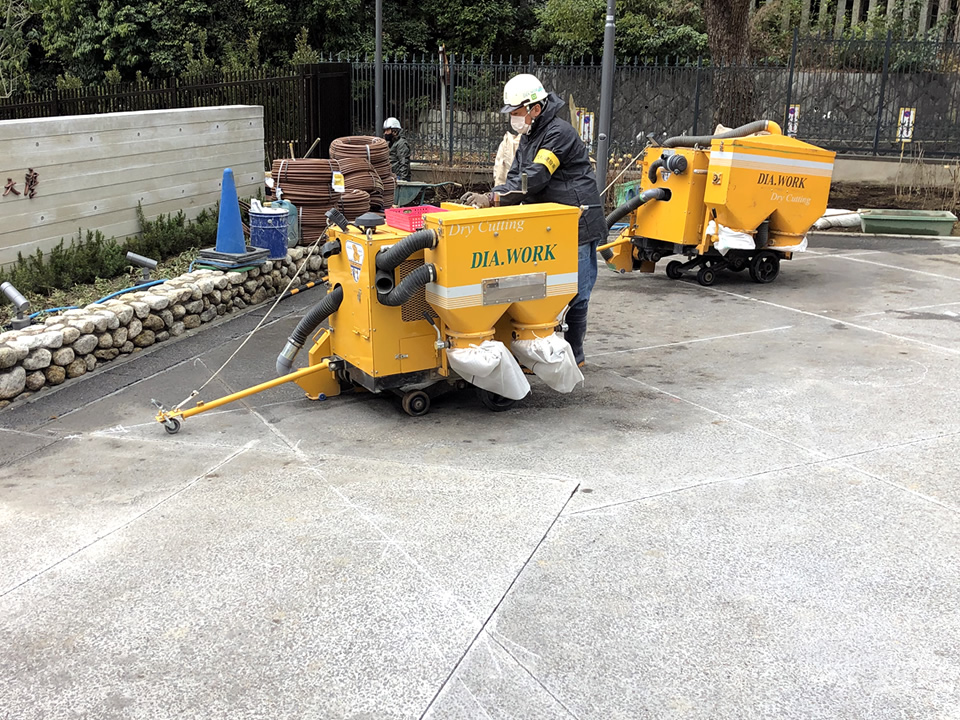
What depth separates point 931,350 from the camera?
736 cm

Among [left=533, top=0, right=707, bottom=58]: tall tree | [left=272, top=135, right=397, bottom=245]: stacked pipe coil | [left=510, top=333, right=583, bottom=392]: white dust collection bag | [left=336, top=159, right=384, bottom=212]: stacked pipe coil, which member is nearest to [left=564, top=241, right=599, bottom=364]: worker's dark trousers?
[left=510, top=333, right=583, bottom=392]: white dust collection bag

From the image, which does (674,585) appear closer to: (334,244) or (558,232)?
(558,232)

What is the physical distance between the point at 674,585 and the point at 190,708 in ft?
6.56

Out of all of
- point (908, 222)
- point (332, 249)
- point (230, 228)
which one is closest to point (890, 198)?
point (908, 222)

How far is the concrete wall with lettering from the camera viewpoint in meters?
7.63

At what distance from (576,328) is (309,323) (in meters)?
1.92

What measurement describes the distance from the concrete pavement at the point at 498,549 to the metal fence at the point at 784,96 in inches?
361

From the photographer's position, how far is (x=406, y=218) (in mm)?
5949

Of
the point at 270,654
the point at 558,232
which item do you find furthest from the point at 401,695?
the point at 558,232

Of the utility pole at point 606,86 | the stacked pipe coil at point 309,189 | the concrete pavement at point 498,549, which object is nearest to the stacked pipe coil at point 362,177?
the stacked pipe coil at point 309,189

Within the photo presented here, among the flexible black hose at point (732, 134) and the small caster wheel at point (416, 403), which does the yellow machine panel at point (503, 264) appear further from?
the flexible black hose at point (732, 134)

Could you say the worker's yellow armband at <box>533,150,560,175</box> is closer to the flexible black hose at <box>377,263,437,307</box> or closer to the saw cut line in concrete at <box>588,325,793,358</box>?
the flexible black hose at <box>377,263,437,307</box>

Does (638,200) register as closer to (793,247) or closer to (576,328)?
(793,247)

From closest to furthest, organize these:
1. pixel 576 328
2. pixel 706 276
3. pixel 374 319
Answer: pixel 374 319, pixel 576 328, pixel 706 276
